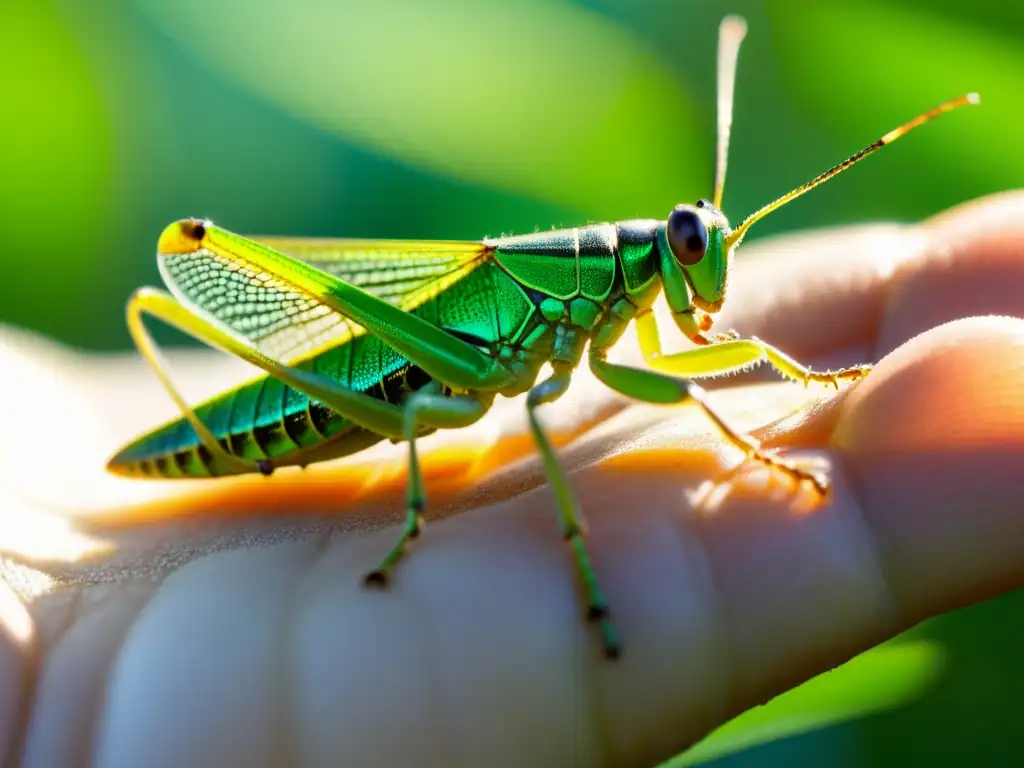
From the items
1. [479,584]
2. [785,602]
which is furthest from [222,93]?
[785,602]

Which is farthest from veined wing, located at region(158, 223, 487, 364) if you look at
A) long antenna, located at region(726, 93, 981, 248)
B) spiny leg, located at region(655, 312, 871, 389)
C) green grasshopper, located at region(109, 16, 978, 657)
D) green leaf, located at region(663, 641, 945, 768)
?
green leaf, located at region(663, 641, 945, 768)

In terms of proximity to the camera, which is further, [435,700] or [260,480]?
[260,480]

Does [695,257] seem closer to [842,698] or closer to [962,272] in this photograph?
[962,272]

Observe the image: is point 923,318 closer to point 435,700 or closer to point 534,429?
point 534,429

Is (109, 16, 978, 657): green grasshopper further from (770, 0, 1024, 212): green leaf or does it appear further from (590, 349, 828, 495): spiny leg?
(770, 0, 1024, 212): green leaf

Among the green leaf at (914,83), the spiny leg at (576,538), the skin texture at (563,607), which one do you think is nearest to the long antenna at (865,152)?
the skin texture at (563,607)

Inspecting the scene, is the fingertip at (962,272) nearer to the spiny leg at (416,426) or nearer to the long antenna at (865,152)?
the long antenna at (865,152)
